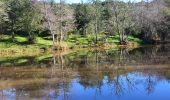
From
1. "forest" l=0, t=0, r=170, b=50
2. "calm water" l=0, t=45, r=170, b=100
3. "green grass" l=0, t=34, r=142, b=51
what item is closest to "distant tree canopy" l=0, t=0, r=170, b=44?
"forest" l=0, t=0, r=170, b=50

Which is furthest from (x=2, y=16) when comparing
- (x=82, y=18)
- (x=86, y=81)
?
(x=86, y=81)

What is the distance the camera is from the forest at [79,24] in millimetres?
71619

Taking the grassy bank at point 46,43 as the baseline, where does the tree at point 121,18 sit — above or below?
above

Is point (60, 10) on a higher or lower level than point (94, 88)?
higher

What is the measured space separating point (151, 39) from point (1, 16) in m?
40.5

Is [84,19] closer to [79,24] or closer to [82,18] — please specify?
[82,18]

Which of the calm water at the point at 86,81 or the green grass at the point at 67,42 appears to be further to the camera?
the green grass at the point at 67,42

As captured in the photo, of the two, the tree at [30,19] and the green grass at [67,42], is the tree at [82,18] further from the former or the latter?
the tree at [30,19]

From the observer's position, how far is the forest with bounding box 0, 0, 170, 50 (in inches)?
2820

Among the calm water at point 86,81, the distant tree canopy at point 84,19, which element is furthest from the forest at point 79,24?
the calm water at point 86,81

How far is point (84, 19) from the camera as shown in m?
87.1

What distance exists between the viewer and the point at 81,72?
39594mm

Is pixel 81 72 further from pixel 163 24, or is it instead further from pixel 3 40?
pixel 163 24

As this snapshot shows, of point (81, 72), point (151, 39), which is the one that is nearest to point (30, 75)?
point (81, 72)
